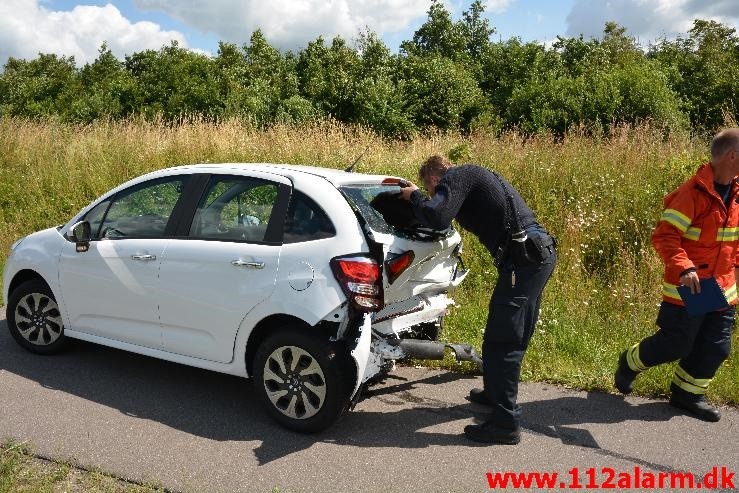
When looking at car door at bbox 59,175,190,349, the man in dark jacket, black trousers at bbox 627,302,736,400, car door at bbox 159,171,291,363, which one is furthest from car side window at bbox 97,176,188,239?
black trousers at bbox 627,302,736,400

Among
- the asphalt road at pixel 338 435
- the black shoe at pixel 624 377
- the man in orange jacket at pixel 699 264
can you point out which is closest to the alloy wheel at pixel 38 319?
the asphalt road at pixel 338 435

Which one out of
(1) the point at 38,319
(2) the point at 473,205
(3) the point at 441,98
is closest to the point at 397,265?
(2) the point at 473,205

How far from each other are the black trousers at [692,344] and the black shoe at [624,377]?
0.19 meters

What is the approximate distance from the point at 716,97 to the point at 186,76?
15156 millimetres

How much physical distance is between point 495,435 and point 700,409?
4.93 feet

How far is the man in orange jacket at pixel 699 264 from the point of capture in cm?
450

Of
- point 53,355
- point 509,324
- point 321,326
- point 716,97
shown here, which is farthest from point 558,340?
point 716,97

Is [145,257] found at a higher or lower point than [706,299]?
higher

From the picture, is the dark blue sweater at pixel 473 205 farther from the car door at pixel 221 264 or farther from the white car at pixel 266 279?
the car door at pixel 221 264

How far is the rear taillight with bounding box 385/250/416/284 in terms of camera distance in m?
4.41

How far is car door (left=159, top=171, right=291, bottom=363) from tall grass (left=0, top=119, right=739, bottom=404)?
2398 mm

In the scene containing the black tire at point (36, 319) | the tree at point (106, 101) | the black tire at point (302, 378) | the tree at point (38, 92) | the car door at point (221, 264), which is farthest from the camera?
the tree at point (38, 92)

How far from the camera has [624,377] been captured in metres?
5.02

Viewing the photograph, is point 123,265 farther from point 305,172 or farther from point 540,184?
point 540,184
